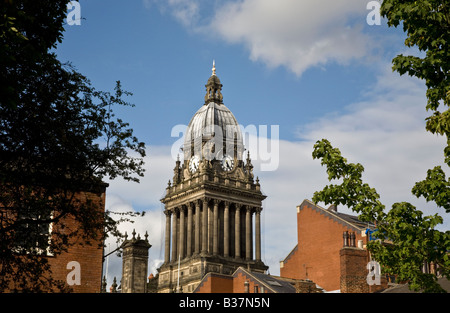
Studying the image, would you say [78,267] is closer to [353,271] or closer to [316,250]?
[353,271]

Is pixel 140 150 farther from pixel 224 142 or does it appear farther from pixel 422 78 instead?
pixel 224 142

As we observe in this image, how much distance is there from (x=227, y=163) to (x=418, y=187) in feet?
324

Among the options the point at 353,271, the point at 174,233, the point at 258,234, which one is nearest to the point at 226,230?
the point at 258,234

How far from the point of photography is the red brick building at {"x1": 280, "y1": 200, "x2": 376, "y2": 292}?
68188 mm

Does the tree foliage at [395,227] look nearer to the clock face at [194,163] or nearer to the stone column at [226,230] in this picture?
the stone column at [226,230]

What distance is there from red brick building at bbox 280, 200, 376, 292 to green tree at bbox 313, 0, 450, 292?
43.5m

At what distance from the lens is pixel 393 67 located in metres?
19.6

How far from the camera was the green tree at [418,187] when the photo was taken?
62.3 feet

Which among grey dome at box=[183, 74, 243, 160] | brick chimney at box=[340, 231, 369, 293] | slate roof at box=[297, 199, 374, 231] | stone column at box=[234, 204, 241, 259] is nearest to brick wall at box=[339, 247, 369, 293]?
brick chimney at box=[340, 231, 369, 293]
